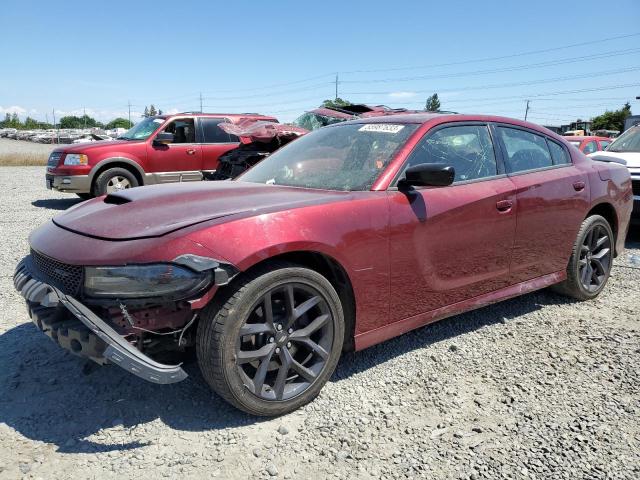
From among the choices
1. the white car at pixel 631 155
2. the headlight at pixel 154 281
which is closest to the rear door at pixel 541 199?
the headlight at pixel 154 281

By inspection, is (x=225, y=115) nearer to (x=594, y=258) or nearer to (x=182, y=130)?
(x=182, y=130)

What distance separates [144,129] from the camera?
9.98m

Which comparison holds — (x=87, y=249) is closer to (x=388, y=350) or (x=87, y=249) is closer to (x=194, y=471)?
(x=194, y=471)

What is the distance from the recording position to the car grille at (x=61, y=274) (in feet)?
7.85

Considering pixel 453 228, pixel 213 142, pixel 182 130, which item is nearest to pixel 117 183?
pixel 182 130

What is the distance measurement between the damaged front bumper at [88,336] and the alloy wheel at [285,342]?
0.37m

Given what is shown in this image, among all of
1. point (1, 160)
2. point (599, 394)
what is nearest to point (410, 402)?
point (599, 394)

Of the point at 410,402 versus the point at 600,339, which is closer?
the point at 410,402

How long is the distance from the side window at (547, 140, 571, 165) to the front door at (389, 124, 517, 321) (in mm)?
821

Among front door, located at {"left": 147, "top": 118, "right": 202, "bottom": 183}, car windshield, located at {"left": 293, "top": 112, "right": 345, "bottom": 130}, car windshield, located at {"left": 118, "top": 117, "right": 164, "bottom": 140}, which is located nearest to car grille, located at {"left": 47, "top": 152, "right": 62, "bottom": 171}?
car windshield, located at {"left": 118, "top": 117, "right": 164, "bottom": 140}

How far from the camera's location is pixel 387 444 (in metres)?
2.40

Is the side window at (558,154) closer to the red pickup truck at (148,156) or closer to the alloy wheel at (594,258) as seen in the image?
the alloy wheel at (594,258)

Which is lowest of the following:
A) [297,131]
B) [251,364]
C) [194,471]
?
[194,471]

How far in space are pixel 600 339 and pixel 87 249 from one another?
11.3 ft
